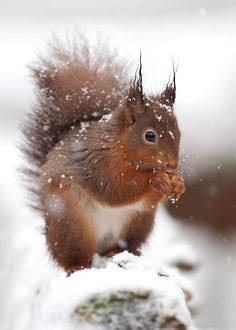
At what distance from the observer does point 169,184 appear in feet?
7.02

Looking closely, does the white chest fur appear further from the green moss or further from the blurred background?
the green moss

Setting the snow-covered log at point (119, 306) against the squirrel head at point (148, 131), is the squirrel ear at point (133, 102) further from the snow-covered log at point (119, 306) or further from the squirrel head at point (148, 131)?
the snow-covered log at point (119, 306)

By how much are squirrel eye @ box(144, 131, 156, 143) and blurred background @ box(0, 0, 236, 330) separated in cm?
22

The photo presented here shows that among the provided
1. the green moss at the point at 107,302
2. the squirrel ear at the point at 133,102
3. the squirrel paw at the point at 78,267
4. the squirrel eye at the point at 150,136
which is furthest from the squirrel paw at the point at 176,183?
the green moss at the point at 107,302

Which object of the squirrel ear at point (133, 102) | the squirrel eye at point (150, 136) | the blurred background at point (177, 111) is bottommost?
the blurred background at point (177, 111)

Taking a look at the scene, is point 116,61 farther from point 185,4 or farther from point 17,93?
point 185,4

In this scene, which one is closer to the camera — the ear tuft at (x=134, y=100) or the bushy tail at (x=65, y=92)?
the ear tuft at (x=134, y=100)

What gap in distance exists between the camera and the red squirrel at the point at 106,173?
2.18 m

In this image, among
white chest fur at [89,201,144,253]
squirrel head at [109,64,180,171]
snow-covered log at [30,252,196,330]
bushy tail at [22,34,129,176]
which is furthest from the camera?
bushy tail at [22,34,129,176]

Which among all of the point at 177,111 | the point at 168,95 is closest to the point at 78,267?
the point at 168,95

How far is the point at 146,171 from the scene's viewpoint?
221cm

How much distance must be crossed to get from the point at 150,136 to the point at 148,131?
0.02 meters

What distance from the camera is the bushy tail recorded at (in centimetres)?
257

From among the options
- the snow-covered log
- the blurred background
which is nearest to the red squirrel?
the blurred background
